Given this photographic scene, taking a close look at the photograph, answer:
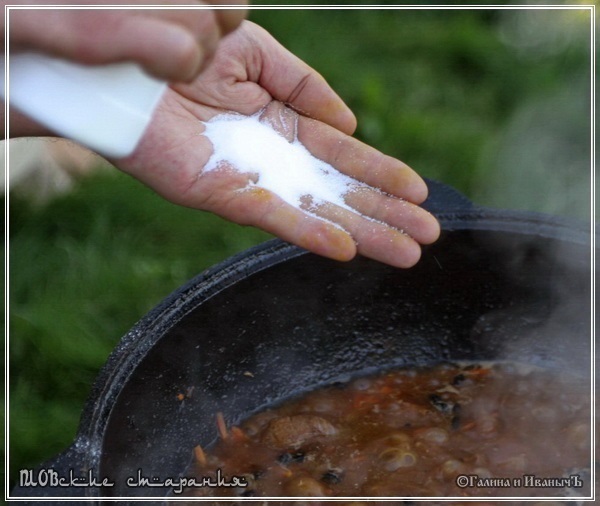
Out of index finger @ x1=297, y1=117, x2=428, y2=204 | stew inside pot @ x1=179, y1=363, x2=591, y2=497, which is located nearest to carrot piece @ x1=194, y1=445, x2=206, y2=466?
stew inside pot @ x1=179, y1=363, x2=591, y2=497

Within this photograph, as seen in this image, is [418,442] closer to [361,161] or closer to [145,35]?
[361,161]

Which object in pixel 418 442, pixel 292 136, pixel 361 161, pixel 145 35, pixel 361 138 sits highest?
pixel 361 138

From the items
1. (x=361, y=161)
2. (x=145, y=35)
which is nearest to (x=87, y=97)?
(x=145, y=35)

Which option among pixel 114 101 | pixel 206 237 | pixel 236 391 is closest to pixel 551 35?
pixel 206 237

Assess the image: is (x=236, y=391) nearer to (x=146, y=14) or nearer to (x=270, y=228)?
(x=270, y=228)

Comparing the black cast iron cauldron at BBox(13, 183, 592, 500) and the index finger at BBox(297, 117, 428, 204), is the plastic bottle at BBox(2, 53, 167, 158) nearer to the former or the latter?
the black cast iron cauldron at BBox(13, 183, 592, 500)

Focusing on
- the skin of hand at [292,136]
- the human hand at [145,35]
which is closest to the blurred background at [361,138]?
the skin of hand at [292,136]
